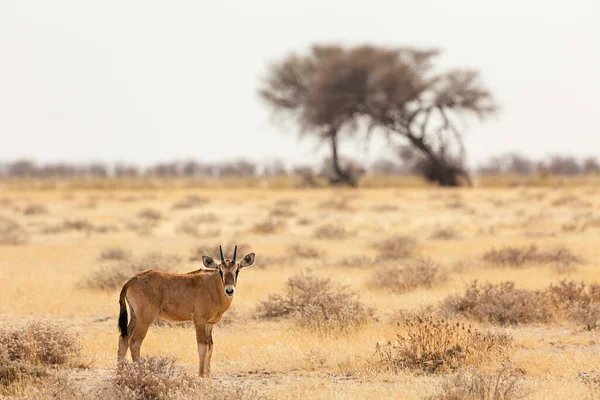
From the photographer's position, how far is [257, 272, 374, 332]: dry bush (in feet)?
40.5

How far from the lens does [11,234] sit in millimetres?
27250

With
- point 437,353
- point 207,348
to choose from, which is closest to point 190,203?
point 437,353

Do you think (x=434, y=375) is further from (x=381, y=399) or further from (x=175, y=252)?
(x=175, y=252)

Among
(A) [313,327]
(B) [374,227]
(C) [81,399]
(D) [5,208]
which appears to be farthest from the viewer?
(D) [5,208]

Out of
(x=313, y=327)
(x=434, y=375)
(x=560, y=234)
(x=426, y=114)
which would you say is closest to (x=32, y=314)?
(x=313, y=327)

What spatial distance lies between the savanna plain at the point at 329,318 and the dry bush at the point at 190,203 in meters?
13.4

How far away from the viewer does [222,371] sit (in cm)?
1013

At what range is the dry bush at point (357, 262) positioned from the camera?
66.5 feet

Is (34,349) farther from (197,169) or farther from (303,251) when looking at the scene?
(197,169)

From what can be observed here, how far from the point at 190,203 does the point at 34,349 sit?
118 ft

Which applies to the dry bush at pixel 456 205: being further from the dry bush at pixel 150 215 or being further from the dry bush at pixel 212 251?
the dry bush at pixel 212 251

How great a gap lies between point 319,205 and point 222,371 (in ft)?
109

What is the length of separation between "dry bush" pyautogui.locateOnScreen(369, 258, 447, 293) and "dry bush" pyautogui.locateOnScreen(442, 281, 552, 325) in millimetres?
2626

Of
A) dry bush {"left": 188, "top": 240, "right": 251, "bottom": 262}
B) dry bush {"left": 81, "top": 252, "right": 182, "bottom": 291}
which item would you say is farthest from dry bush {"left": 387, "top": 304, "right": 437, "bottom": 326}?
dry bush {"left": 188, "top": 240, "right": 251, "bottom": 262}
